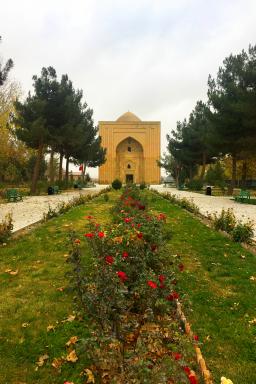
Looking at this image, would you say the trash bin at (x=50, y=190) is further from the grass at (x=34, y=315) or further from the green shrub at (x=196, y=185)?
the grass at (x=34, y=315)

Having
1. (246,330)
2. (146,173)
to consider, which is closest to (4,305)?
(246,330)

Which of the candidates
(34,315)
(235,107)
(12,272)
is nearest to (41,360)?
(34,315)

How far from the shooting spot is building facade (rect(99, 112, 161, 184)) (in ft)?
201

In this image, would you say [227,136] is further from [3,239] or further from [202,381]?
[202,381]

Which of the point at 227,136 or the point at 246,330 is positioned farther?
the point at 227,136

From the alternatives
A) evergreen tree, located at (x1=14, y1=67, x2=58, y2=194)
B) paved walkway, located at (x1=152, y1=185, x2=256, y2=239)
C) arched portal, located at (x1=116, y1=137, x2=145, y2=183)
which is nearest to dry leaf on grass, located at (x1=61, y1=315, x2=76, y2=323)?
paved walkway, located at (x1=152, y1=185, x2=256, y2=239)

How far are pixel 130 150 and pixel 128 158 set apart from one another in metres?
1.53

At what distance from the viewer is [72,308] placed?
13.2ft

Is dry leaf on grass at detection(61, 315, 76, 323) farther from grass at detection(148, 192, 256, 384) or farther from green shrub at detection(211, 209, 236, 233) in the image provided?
green shrub at detection(211, 209, 236, 233)

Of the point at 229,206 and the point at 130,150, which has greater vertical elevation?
the point at 130,150

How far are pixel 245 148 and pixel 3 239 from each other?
1847 cm

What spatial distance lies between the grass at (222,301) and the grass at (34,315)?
4.09ft

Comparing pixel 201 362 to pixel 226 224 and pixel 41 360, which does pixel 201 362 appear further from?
pixel 226 224

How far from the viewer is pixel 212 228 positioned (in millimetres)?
9391
